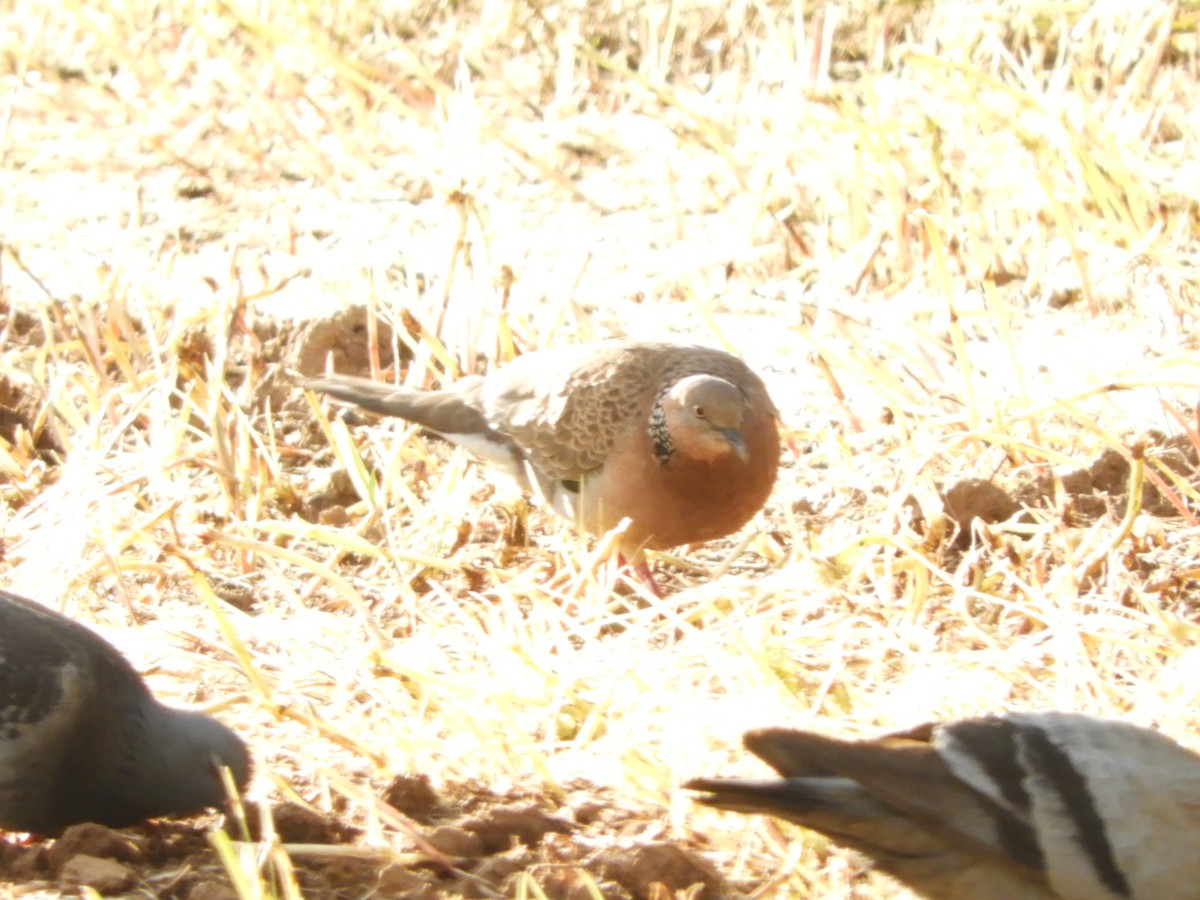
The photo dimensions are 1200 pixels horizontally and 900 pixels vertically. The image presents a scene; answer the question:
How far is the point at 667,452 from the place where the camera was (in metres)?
4.01

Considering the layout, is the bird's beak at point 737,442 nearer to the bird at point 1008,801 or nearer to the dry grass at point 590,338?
the dry grass at point 590,338

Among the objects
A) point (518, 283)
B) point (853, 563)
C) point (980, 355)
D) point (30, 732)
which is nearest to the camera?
point (30, 732)

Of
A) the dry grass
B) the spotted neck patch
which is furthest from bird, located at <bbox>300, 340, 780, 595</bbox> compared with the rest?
the dry grass

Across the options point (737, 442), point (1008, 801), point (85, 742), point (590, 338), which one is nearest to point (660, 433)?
point (737, 442)

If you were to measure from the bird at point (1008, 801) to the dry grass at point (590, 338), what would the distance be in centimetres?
30

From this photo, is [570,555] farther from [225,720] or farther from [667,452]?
[225,720]

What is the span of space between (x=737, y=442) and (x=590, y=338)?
945mm

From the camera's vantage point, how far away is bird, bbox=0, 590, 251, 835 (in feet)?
8.02

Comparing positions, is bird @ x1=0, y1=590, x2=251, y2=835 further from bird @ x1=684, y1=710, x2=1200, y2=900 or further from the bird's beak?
the bird's beak

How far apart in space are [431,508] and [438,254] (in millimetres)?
1316

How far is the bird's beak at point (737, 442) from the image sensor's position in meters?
3.82

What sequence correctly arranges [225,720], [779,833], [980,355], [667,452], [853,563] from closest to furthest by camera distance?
[779,833]
[225,720]
[853,563]
[667,452]
[980,355]

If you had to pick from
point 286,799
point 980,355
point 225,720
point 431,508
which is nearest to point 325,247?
point 431,508

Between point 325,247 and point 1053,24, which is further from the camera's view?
point 1053,24
